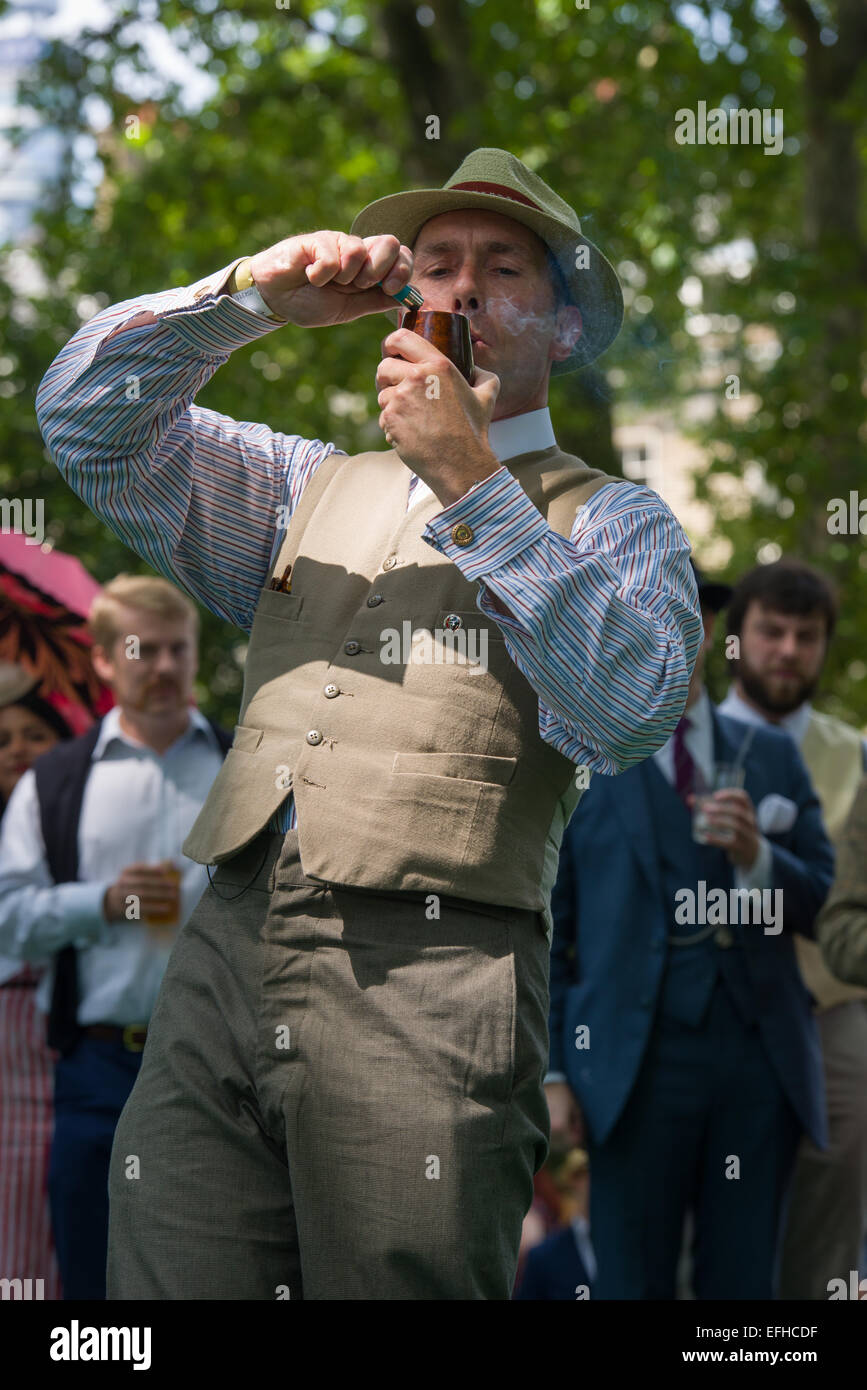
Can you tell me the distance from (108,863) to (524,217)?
2.55 m

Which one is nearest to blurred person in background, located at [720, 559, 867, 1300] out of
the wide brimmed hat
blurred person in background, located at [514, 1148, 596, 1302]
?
blurred person in background, located at [514, 1148, 596, 1302]

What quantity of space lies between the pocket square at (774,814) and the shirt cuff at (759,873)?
0.64ft

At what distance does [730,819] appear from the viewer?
427 centimetres

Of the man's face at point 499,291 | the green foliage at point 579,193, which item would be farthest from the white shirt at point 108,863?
the green foliage at point 579,193

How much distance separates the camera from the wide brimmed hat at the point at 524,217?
2707 millimetres

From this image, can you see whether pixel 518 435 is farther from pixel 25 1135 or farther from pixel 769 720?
pixel 25 1135

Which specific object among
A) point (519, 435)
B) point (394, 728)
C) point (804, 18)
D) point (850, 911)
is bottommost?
point (850, 911)

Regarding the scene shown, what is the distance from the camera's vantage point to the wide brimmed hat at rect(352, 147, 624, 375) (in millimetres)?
2707

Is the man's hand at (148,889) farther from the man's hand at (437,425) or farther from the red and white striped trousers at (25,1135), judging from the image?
the man's hand at (437,425)

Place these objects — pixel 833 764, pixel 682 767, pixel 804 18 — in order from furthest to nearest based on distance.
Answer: pixel 804 18, pixel 833 764, pixel 682 767

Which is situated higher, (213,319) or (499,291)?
(499,291)

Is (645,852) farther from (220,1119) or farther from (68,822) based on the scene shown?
(220,1119)

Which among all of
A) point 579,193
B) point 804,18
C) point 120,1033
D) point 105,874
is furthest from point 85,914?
point 804,18

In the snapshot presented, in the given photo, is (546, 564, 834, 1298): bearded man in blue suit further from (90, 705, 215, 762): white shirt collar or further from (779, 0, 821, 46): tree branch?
(779, 0, 821, 46): tree branch
